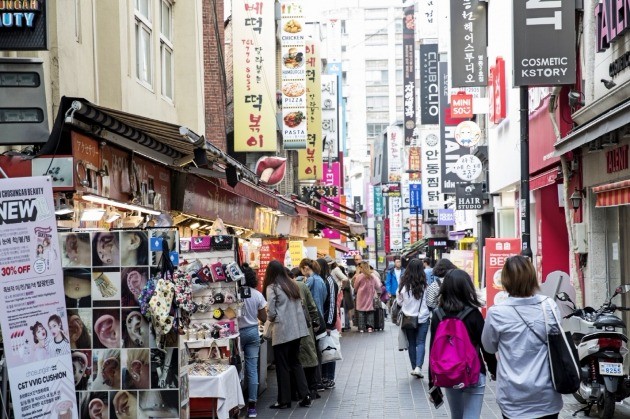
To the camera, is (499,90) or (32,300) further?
(499,90)

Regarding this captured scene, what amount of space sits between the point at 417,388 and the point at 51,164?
7.43 meters

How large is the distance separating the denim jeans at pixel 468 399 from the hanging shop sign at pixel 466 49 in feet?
58.6

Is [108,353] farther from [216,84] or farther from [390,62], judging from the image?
[390,62]

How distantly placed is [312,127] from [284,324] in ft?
77.0

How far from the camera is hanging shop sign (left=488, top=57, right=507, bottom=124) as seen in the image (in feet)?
82.6

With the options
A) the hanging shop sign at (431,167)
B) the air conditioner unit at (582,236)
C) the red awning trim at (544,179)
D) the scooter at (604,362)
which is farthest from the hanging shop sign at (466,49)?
the scooter at (604,362)

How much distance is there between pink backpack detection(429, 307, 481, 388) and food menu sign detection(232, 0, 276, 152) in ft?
53.9

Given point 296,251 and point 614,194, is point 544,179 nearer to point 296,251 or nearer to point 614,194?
point 614,194

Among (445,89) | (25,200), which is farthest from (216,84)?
(25,200)

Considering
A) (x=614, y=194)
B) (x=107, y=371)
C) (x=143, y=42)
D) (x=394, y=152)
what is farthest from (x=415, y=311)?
(x=394, y=152)

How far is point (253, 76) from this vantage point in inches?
992

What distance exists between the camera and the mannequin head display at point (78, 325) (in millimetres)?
8742

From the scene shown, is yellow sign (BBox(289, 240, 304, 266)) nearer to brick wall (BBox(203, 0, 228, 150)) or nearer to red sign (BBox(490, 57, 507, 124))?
brick wall (BBox(203, 0, 228, 150))

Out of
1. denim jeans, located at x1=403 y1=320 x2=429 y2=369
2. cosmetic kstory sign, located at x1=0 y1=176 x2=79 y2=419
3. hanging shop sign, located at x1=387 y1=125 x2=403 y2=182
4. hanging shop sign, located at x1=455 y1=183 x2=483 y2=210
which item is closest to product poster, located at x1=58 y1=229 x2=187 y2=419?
cosmetic kstory sign, located at x1=0 y1=176 x2=79 y2=419
